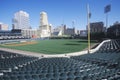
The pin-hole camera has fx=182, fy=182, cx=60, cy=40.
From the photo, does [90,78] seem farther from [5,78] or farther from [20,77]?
[5,78]

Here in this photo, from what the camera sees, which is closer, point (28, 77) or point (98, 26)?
point (28, 77)

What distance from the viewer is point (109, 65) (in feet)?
47.7

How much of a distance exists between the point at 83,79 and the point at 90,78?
414 mm

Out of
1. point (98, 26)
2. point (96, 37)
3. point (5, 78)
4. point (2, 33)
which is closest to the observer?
point (5, 78)

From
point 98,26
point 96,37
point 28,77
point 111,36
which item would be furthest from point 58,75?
point 98,26

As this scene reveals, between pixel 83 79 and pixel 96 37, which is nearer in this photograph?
pixel 83 79

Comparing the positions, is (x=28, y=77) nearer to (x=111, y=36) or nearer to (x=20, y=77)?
(x=20, y=77)

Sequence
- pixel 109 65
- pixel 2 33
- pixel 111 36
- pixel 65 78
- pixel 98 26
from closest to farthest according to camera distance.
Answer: pixel 65 78, pixel 109 65, pixel 111 36, pixel 2 33, pixel 98 26

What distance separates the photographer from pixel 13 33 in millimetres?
129625

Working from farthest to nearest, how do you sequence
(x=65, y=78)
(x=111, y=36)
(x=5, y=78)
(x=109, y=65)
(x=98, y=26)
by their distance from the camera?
(x=98, y=26) < (x=111, y=36) < (x=109, y=65) < (x=5, y=78) < (x=65, y=78)

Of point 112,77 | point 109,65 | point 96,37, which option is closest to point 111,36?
point 96,37

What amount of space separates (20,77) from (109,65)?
25.9ft

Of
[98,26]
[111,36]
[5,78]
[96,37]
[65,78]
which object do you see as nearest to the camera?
[65,78]

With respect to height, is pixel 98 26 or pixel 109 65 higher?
pixel 98 26
